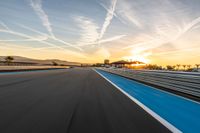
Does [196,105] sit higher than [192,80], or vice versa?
[192,80]

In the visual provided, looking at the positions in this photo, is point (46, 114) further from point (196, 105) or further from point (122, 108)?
point (196, 105)

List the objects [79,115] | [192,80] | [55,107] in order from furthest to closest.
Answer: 1. [192,80]
2. [55,107]
3. [79,115]

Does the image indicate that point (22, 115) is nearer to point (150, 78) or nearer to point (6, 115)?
point (6, 115)

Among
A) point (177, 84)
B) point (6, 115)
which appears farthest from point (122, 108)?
point (177, 84)

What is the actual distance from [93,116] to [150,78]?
34.6 feet

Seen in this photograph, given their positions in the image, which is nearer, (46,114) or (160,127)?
(160,127)

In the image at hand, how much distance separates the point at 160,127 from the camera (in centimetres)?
484

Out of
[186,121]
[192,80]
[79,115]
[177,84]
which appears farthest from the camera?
[177,84]

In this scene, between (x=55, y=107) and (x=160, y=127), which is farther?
(x=55, y=107)

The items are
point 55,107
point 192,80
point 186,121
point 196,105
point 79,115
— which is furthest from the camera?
point 192,80

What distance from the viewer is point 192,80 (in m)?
8.99

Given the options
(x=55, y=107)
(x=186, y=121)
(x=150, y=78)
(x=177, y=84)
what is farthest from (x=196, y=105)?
(x=150, y=78)

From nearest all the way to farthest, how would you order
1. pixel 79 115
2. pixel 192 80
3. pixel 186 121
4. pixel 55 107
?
pixel 186 121
pixel 79 115
pixel 55 107
pixel 192 80

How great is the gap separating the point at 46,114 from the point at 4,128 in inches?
56.9
